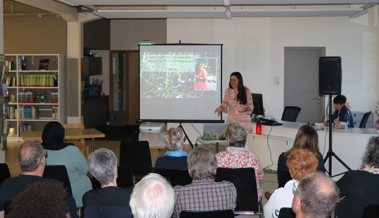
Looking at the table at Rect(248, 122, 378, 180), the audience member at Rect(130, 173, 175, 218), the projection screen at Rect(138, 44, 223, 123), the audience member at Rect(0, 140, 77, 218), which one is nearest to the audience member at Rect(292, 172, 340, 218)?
the audience member at Rect(130, 173, 175, 218)

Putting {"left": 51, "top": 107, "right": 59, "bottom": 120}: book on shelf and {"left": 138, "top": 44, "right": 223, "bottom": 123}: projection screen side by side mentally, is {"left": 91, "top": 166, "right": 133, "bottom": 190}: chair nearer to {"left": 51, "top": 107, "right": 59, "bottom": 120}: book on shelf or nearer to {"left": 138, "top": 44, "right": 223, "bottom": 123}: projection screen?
{"left": 138, "top": 44, "right": 223, "bottom": 123}: projection screen

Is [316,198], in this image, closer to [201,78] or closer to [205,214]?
[205,214]

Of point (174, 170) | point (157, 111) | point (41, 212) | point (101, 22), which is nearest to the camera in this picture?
point (41, 212)

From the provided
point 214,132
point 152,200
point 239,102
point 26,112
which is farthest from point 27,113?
point 152,200

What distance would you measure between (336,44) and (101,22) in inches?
254

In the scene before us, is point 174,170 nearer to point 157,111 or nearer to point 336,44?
point 157,111

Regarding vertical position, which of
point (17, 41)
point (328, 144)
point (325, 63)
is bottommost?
point (328, 144)

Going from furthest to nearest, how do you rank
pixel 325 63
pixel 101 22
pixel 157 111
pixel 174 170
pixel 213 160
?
pixel 101 22 < pixel 157 111 < pixel 325 63 < pixel 174 170 < pixel 213 160

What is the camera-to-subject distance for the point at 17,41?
1127cm

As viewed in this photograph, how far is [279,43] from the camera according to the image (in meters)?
10.5

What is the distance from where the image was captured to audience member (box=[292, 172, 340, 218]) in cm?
229

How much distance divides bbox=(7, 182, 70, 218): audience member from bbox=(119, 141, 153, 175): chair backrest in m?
3.89

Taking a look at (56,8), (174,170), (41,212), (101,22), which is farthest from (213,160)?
(101,22)

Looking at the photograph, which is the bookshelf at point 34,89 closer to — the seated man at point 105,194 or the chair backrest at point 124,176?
the chair backrest at point 124,176
